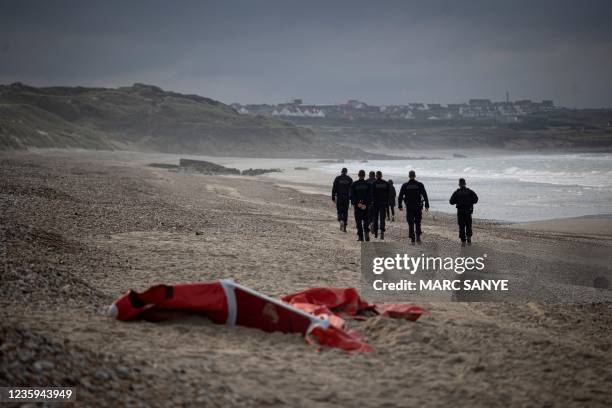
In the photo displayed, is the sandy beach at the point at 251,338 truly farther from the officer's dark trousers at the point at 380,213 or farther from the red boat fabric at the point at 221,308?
the officer's dark trousers at the point at 380,213

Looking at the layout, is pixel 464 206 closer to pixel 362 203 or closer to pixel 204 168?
pixel 362 203

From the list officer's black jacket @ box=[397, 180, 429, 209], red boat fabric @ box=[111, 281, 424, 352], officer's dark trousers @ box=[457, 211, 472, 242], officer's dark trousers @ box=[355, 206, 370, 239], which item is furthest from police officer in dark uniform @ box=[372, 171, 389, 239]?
red boat fabric @ box=[111, 281, 424, 352]

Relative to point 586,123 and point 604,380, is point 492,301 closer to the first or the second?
point 604,380

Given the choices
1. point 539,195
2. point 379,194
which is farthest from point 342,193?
point 539,195

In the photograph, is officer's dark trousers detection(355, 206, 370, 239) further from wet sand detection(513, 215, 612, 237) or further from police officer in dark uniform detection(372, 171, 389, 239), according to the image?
wet sand detection(513, 215, 612, 237)

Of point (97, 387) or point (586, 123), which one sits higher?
point (586, 123)

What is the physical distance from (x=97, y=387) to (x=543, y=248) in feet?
41.0

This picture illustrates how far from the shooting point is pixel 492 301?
30.6ft

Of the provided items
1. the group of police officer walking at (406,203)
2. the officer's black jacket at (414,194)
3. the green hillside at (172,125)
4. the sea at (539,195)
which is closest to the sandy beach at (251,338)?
the group of police officer walking at (406,203)

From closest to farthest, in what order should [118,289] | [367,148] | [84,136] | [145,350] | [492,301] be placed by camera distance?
[145,350] < [118,289] < [492,301] < [84,136] < [367,148]

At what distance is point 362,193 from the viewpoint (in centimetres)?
1517

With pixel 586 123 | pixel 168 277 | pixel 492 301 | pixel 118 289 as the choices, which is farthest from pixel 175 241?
pixel 586 123

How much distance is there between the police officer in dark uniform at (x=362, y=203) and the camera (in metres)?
15.1

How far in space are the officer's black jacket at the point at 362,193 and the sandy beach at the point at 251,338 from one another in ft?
5.45
